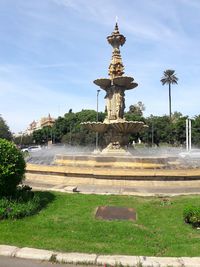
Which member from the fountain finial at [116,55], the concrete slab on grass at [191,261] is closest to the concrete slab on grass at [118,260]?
the concrete slab on grass at [191,261]

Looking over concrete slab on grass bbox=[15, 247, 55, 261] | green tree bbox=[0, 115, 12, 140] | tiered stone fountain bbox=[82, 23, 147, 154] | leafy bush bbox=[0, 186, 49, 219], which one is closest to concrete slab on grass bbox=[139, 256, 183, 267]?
concrete slab on grass bbox=[15, 247, 55, 261]

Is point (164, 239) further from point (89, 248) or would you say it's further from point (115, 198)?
point (115, 198)

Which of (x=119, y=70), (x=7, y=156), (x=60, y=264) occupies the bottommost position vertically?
(x=60, y=264)

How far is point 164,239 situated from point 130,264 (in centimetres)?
140

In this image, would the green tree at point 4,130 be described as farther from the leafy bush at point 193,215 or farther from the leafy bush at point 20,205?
the leafy bush at point 193,215

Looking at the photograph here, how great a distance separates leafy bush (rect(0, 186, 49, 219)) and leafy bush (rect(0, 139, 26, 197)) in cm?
33

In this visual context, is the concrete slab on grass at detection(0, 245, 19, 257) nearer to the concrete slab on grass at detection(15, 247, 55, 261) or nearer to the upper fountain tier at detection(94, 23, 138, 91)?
the concrete slab on grass at detection(15, 247, 55, 261)

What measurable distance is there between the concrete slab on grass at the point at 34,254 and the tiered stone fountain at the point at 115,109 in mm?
14592

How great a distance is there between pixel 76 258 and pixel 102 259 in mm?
423

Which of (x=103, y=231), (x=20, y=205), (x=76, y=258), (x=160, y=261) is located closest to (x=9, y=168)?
(x=20, y=205)

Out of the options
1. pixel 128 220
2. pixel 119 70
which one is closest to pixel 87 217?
pixel 128 220

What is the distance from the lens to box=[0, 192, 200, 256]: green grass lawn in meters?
6.06

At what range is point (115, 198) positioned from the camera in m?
10.0

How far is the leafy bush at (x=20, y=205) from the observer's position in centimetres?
768
